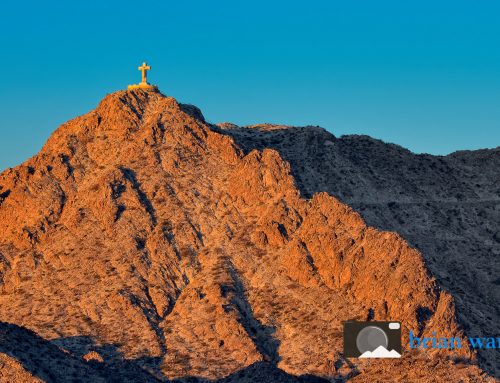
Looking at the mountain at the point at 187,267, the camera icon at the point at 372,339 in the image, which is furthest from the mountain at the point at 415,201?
the camera icon at the point at 372,339

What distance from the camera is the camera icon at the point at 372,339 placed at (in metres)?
142

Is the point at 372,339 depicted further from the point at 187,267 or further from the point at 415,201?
the point at 415,201

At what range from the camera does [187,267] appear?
525 feet

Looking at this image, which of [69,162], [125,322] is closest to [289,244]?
[125,322]

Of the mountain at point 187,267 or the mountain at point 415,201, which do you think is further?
the mountain at point 415,201

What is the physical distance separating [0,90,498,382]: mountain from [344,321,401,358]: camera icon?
94cm

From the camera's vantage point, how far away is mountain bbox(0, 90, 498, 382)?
5704 inches

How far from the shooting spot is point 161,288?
15762cm

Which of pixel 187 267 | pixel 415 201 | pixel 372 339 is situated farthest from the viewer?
pixel 415 201

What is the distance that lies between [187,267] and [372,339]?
2402 centimetres

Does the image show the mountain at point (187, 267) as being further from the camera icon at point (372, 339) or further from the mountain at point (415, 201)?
the mountain at point (415, 201)

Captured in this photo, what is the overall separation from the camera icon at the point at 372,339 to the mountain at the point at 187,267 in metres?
0.94

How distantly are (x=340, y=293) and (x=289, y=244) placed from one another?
30.5 feet

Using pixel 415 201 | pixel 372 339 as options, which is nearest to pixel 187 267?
pixel 372 339
